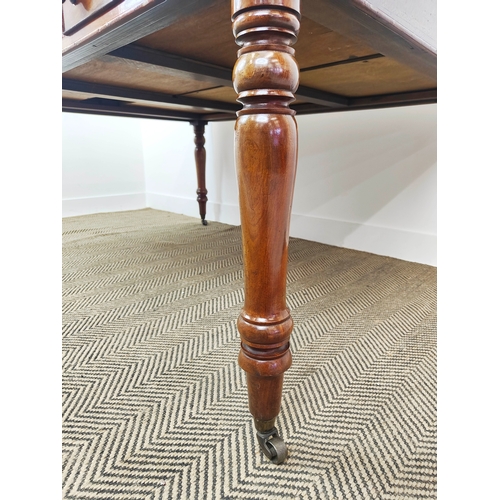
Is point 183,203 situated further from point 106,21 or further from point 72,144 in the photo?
point 106,21

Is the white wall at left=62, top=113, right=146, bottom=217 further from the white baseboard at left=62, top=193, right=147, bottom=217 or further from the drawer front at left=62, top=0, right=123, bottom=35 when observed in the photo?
the drawer front at left=62, top=0, right=123, bottom=35

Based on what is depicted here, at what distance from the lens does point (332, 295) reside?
0.91 metres

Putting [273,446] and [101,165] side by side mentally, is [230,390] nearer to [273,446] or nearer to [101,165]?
[273,446]

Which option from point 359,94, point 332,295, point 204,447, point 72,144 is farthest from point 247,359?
point 72,144

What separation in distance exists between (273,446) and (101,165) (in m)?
2.14

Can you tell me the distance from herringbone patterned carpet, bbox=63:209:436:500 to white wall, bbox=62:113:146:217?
48.2 inches

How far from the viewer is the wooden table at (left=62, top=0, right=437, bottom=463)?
0.32 m

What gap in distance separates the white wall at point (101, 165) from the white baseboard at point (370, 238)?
48.8 inches

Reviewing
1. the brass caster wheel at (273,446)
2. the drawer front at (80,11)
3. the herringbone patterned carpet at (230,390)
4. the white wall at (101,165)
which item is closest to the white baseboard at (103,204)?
the white wall at (101,165)

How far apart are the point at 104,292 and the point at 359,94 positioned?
0.87 m

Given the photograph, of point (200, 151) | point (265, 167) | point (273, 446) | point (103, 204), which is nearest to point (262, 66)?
point (265, 167)

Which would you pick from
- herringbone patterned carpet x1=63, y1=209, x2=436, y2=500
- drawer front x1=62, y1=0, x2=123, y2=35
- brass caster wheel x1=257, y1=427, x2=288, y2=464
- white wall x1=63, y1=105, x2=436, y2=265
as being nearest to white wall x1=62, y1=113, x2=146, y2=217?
A: white wall x1=63, y1=105, x2=436, y2=265

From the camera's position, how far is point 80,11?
55cm

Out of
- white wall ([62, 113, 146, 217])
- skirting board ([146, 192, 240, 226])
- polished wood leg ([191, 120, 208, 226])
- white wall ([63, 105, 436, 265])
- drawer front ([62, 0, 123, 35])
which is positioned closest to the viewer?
drawer front ([62, 0, 123, 35])
